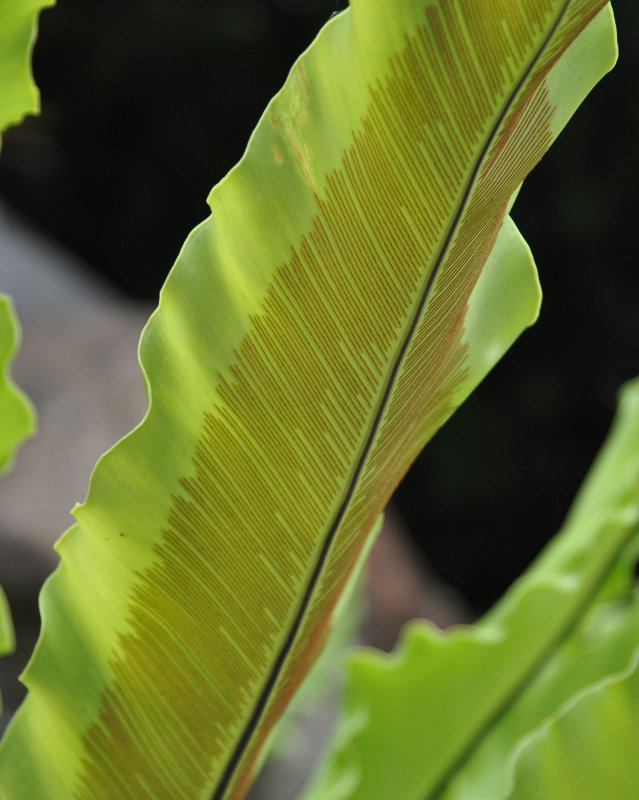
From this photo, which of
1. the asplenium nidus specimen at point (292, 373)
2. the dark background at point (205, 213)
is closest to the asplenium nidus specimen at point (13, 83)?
→ the asplenium nidus specimen at point (292, 373)

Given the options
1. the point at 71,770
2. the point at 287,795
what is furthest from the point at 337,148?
the point at 287,795

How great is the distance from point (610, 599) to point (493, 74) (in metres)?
0.41

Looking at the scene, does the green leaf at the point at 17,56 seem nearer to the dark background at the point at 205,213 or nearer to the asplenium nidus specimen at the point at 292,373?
the asplenium nidus specimen at the point at 292,373

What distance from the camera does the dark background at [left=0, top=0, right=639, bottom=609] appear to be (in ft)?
10.9

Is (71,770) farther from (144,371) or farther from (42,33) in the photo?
(42,33)

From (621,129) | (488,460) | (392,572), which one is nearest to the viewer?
(392,572)

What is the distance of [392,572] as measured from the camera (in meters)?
2.14

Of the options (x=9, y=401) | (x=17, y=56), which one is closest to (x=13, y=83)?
(x=17, y=56)

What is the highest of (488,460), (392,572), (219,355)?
(219,355)

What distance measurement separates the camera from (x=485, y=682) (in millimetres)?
483

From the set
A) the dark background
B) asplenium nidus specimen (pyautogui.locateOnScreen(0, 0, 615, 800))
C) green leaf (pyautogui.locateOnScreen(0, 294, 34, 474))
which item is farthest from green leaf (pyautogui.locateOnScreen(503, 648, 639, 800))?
the dark background

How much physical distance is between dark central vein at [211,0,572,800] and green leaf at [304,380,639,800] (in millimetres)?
170

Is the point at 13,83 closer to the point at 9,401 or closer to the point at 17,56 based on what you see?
the point at 17,56

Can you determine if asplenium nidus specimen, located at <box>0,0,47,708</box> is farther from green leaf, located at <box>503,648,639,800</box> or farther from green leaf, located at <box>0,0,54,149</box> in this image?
green leaf, located at <box>503,648,639,800</box>
